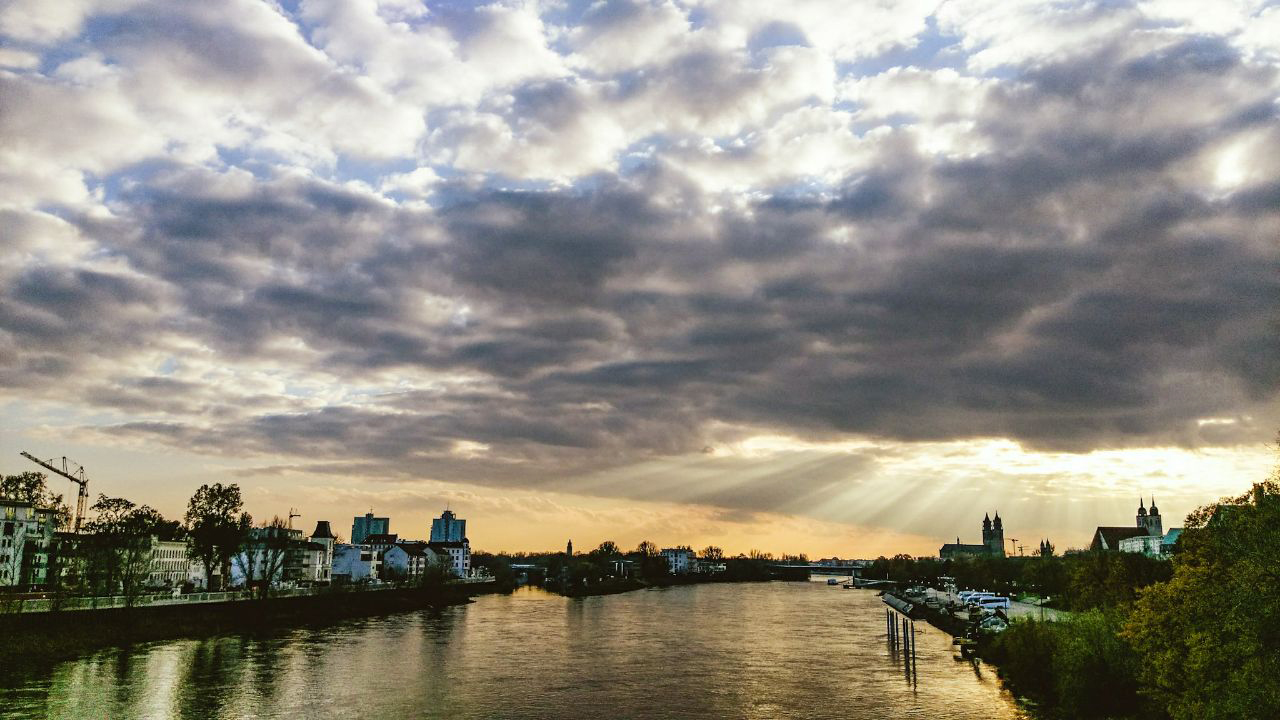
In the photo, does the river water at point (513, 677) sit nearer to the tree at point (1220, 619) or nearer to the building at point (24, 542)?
the tree at point (1220, 619)

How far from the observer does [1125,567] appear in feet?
277

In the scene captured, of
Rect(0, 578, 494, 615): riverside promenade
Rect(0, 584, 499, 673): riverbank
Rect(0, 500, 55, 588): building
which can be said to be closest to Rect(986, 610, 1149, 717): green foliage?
Rect(0, 584, 499, 673): riverbank

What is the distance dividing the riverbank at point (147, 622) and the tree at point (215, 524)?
38.5 feet

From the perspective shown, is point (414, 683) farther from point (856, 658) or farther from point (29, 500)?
point (29, 500)

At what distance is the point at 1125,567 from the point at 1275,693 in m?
60.2

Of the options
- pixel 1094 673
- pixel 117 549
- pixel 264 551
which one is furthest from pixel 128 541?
pixel 1094 673

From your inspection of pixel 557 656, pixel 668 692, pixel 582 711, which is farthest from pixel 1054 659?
pixel 557 656

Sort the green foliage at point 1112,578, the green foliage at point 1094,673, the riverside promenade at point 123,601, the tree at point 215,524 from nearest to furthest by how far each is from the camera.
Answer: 1. the green foliage at point 1094,673
2. the green foliage at point 1112,578
3. the riverside promenade at point 123,601
4. the tree at point 215,524

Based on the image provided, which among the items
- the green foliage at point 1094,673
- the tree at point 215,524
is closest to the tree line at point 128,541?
the tree at point 215,524

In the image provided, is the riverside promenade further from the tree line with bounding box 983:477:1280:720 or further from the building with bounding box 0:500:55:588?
the tree line with bounding box 983:477:1280:720

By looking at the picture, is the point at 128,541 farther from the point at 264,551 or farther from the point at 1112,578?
the point at 1112,578

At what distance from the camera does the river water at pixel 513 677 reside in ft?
188

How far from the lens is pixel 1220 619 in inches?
1433

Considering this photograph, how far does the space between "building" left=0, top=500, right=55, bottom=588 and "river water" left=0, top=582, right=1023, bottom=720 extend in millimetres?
67923
